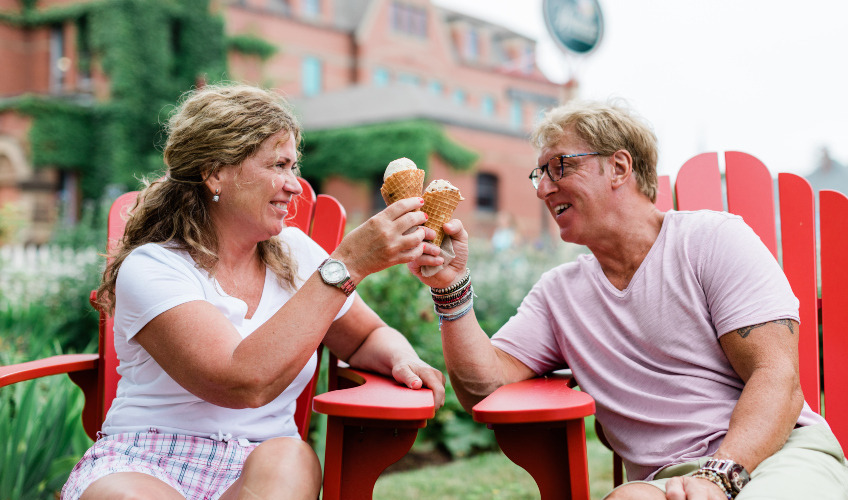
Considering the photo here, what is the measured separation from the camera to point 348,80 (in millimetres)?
26375

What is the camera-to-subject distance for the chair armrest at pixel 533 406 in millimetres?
1510

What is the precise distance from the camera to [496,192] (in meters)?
23.2

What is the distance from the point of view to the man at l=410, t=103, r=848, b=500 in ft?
5.38

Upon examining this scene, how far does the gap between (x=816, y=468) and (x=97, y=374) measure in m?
2.07

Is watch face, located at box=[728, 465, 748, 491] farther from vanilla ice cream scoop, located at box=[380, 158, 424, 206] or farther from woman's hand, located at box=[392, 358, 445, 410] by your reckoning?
vanilla ice cream scoop, located at box=[380, 158, 424, 206]

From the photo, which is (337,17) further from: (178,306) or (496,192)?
(178,306)

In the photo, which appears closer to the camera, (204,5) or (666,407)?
(666,407)

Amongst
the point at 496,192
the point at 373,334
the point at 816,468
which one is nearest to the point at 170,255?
the point at 373,334

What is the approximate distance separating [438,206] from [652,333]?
0.69 m

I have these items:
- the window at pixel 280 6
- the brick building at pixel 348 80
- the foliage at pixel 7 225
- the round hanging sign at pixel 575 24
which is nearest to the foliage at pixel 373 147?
the brick building at pixel 348 80

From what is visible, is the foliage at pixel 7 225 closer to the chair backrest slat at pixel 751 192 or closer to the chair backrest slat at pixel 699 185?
the chair backrest slat at pixel 699 185

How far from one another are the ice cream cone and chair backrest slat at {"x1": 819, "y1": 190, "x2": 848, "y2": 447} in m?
1.28

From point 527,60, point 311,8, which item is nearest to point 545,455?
point 311,8

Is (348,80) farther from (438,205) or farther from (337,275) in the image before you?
(337,275)
